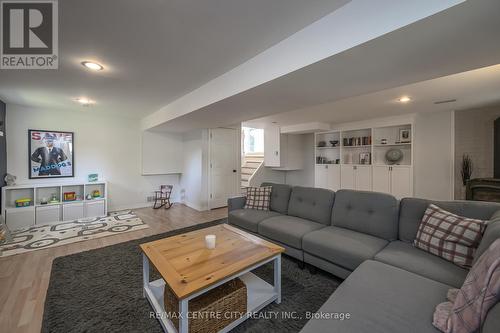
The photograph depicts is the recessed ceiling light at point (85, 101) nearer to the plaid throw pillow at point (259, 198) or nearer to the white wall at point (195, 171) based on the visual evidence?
the white wall at point (195, 171)

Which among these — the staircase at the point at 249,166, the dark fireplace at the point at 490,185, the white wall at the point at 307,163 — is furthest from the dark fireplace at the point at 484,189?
the staircase at the point at 249,166

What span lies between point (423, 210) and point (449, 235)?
36 centimetres

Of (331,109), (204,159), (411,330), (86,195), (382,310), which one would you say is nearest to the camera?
(411,330)

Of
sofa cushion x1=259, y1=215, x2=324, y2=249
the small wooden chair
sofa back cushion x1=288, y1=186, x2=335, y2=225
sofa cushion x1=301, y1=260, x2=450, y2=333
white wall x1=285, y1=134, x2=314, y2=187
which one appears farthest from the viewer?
white wall x1=285, y1=134, x2=314, y2=187

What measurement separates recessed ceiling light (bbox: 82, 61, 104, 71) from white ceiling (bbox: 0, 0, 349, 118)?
0.06 m

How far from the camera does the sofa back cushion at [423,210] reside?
1635 millimetres

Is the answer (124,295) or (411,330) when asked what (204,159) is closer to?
(124,295)

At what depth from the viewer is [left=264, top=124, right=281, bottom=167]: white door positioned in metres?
6.00

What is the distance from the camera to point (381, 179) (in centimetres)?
480

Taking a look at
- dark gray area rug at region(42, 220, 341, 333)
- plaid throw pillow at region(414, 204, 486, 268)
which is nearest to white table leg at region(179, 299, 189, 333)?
dark gray area rug at region(42, 220, 341, 333)

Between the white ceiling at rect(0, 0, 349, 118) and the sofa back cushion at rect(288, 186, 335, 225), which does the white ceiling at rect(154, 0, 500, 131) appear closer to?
the white ceiling at rect(0, 0, 349, 118)

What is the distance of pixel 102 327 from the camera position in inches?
59.5

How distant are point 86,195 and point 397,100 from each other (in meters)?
6.04

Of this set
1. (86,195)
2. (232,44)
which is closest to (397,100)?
(232,44)
